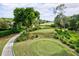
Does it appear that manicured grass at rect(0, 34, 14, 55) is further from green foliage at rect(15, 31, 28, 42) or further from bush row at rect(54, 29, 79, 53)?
bush row at rect(54, 29, 79, 53)

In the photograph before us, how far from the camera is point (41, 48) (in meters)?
2.21

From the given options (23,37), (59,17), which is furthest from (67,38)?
(23,37)

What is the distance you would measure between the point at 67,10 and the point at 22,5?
467mm

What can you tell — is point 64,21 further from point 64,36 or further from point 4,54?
point 4,54

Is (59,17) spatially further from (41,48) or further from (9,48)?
(9,48)

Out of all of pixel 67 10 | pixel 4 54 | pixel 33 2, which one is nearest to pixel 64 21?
pixel 67 10

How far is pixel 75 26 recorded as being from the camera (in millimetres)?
2232

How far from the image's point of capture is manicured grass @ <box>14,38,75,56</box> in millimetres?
2191

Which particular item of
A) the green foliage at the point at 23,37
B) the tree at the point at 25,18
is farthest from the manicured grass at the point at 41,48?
the tree at the point at 25,18

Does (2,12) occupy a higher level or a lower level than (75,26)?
higher

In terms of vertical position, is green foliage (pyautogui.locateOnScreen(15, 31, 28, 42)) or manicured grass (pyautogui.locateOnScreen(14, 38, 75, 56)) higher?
green foliage (pyautogui.locateOnScreen(15, 31, 28, 42))

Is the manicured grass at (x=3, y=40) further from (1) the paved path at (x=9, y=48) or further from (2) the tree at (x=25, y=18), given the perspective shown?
(2) the tree at (x=25, y=18)

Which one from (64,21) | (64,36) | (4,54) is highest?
(64,21)

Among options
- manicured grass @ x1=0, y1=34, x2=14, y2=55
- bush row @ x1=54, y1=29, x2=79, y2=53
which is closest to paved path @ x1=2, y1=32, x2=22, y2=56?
manicured grass @ x1=0, y1=34, x2=14, y2=55
